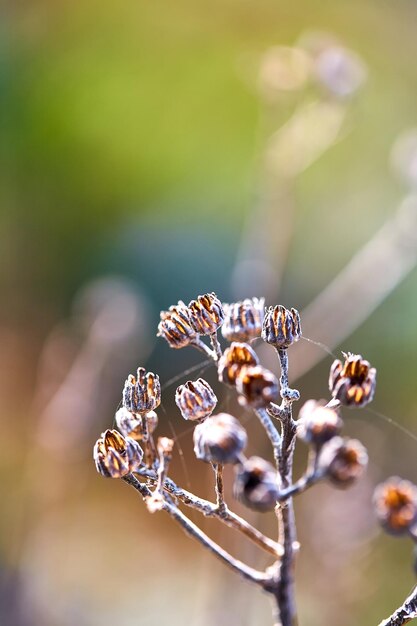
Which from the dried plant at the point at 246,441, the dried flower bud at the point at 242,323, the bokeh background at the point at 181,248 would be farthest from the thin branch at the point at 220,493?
the bokeh background at the point at 181,248

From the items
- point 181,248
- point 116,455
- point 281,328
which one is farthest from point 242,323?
point 181,248

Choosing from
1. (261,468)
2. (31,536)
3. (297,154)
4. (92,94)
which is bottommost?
(31,536)

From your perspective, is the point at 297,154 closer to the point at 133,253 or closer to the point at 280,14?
the point at 133,253

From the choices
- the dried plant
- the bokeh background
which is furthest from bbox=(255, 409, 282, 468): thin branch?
the bokeh background

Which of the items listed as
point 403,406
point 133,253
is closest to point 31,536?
point 403,406

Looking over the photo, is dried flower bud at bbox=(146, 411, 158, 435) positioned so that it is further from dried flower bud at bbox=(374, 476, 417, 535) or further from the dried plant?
dried flower bud at bbox=(374, 476, 417, 535)

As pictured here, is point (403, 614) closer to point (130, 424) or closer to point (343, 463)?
point (343, 463)

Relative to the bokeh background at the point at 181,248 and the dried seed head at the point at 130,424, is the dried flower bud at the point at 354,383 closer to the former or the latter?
the dried seed head at the point at 130,424
